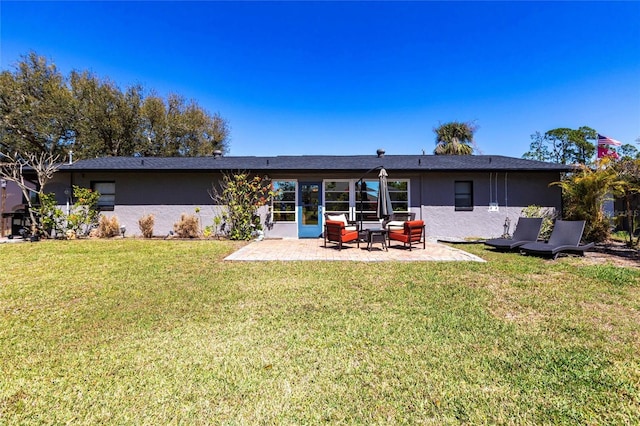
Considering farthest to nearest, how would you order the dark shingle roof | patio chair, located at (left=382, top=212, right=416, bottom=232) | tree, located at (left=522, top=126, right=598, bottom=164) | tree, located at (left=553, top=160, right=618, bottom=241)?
tree, located at (left=522, top=126, right=598, bottom=164)
the dark shingle roof
patio chair, located at (left=382, top=212, right=416, bottom=232)
tree, located at (left=553, top=160, right=618, bottom=241)

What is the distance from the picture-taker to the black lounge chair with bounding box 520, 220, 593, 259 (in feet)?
24.3

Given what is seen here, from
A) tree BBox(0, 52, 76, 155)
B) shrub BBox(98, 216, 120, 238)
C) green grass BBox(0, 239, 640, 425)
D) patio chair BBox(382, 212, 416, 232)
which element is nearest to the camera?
green grass BBox(0, 239, 640, 425)

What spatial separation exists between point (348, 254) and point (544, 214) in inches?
372

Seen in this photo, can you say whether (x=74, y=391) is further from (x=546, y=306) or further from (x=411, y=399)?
(x=546, y=306)

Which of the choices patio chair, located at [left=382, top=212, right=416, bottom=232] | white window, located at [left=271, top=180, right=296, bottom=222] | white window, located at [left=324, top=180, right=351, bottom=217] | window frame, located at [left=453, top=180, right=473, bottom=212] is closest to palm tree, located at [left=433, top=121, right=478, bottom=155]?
window frame, located at [left=453, top=180, right=473, bottom=212]

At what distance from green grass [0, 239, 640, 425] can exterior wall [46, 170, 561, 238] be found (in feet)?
21.5

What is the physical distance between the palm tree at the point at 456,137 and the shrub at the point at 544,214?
29.9 feet

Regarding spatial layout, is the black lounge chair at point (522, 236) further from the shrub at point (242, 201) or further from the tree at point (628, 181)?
the shrub at point (242, 201)

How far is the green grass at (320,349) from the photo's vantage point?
2.05m

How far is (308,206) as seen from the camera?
1213cm

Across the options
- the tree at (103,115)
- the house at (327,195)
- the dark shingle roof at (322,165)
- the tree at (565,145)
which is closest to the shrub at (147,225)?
the house at (327,195)

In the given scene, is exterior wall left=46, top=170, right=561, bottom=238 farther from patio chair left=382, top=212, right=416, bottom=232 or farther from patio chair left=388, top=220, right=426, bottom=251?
patio chair left=388, top=220, right=426, bottom=251

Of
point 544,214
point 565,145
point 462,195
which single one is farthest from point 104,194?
point 565,145

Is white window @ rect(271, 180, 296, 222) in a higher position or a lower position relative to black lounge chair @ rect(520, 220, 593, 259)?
higher
